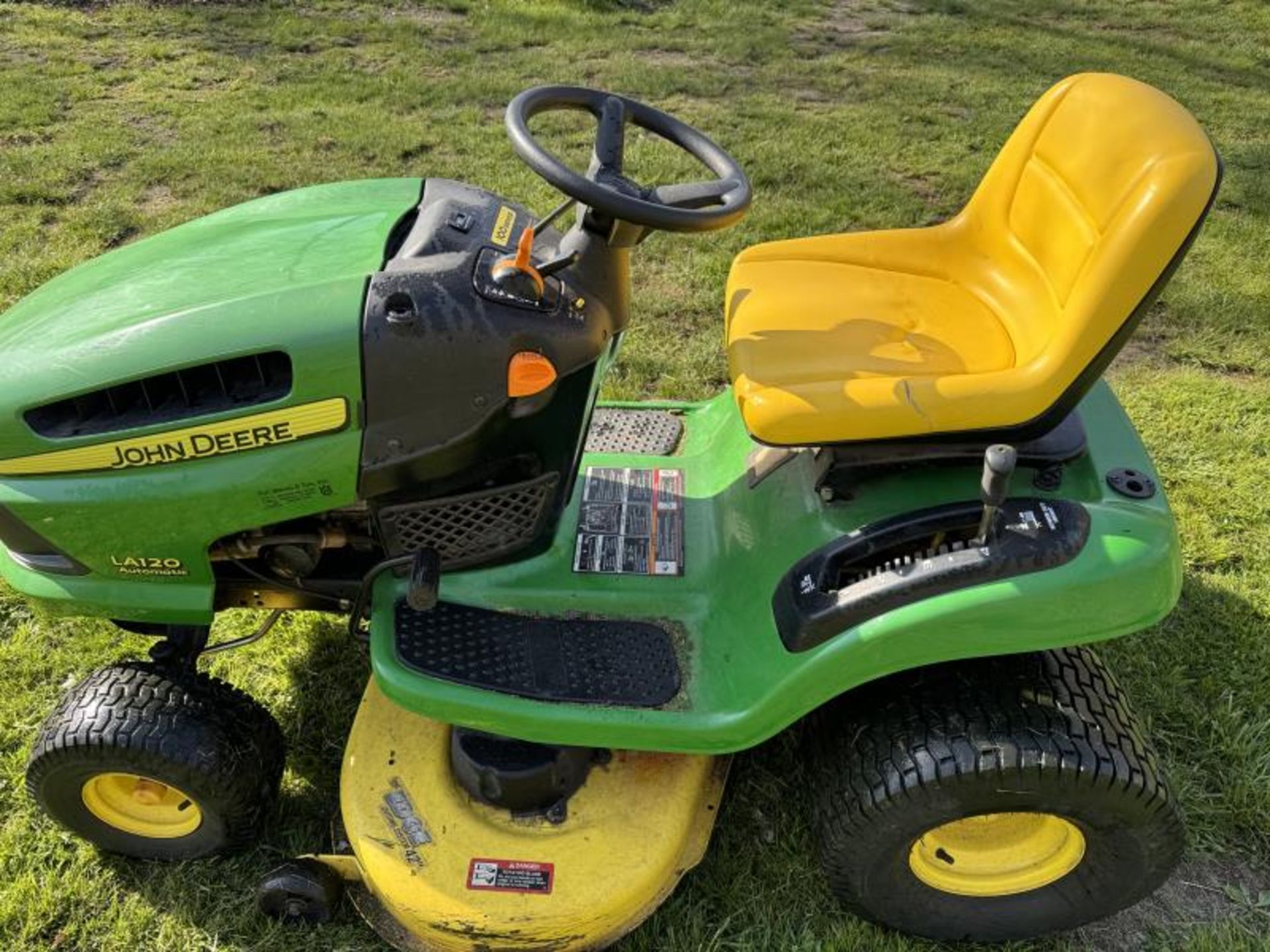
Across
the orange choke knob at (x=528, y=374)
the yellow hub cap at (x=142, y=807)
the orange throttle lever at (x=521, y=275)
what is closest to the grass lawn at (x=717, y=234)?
the yellow hub cap at (x=142, y=807)

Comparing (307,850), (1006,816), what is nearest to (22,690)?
(307,850)

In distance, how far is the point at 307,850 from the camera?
85.6 inches

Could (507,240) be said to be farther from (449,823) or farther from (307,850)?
(307,850)

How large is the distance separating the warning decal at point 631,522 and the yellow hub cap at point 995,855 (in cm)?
72

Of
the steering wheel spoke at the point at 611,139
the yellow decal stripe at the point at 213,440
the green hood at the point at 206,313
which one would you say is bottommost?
the yellow decal stripe at the point at 213,440

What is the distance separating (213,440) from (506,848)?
90 centimetres

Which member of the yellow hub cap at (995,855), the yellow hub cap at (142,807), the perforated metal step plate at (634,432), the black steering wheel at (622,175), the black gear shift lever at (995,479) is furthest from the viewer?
the perforated metal step plate at (634,432)

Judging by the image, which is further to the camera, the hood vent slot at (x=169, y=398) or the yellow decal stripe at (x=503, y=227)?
the yellow decal stripe at (x=503, y=227)

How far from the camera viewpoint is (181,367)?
5.64 feet

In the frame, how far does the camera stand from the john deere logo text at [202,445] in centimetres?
174

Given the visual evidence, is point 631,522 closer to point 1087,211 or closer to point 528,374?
point 528,374

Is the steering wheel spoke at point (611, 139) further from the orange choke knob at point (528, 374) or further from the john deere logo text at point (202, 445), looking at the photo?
the john deere logo text at point (202, 445)

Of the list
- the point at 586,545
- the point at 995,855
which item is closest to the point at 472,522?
the point at 586,545

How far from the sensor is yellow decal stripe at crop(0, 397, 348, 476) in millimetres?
1733
